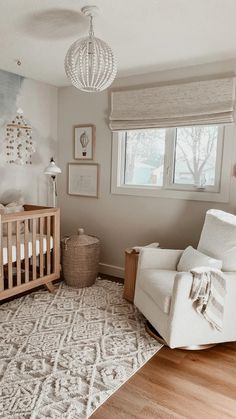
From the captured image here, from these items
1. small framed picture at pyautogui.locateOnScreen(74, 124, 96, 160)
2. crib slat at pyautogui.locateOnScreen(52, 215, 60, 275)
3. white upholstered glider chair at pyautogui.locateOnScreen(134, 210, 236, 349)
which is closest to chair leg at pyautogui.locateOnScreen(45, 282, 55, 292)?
crib slat at pyautogui.locateOnScreen(52, 215, 60, 275)

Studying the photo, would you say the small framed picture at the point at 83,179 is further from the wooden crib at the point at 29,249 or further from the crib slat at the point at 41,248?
the crib slat at the point at 41,248

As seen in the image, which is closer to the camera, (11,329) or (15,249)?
(11,329)

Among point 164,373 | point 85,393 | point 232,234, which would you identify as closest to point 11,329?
point 85,393

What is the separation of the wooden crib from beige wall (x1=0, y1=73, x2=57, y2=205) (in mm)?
317

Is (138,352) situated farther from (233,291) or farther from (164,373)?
(233,291)

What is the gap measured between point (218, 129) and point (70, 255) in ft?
6.29

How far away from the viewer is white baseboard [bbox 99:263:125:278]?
3752mm

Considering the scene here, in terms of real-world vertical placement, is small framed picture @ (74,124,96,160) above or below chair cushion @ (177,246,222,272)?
above

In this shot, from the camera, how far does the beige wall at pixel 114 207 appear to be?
10.5 ft

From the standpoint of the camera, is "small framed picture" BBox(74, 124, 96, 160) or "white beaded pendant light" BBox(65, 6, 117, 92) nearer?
"white beaded pendant light" BBox(65, 6, 117, 92)

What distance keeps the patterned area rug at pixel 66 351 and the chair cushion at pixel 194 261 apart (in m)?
0.59

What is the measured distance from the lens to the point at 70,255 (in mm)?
3375

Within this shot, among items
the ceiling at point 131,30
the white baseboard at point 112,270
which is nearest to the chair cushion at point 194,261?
the white baseboard at point 112,270

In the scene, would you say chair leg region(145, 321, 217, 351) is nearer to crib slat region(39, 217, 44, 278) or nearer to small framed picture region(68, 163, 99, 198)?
crib slat region(39, 217, 44, 278)
